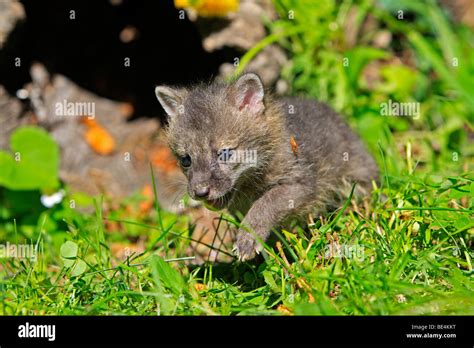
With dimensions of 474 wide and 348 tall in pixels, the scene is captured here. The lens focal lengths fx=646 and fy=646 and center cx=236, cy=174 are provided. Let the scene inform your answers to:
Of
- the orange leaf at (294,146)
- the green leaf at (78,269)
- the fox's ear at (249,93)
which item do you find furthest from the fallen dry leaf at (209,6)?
the green leaf at (78,269)

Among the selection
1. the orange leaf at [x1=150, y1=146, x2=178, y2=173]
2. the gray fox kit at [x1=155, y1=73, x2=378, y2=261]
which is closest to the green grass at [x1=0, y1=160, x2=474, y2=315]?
the gray fox kit at [x1=155, y1=73, x2=378, y2=261]

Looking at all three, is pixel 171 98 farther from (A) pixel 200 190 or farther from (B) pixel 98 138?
(B) pixel 98 138

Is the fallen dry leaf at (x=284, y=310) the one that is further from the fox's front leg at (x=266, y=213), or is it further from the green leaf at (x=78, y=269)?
the green leaf at (x=78, y=269)

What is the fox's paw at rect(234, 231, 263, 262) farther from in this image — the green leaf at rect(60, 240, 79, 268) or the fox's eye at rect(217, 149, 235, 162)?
the green leaf at rect(60, 240, 79, 268)

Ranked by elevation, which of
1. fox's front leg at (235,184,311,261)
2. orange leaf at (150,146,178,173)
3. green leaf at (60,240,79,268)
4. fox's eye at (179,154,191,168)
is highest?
orange leaf at (150,146,178,173)

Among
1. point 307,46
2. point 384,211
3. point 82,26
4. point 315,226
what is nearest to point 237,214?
point 315,226

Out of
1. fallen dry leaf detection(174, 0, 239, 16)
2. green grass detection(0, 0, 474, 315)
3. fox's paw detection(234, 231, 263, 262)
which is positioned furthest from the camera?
fallen dry leaf detection(174, 0, 239, 16)
